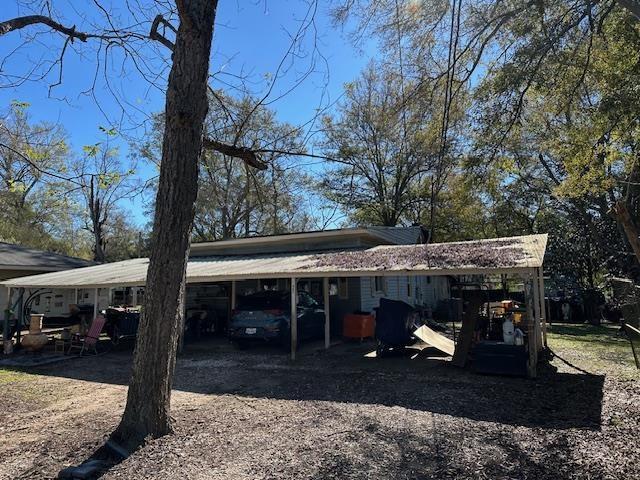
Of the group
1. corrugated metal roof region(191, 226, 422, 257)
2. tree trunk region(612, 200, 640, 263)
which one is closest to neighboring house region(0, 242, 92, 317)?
corrugated metal roof region(191, 226, 422, 257)

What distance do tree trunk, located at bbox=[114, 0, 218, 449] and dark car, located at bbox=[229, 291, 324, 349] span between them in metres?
6.70

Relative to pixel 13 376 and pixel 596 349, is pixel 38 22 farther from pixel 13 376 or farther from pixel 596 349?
pixel 596 349

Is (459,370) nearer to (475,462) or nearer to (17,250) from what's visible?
(475,462)

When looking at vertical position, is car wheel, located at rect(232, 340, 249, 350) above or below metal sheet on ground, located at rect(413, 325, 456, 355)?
below

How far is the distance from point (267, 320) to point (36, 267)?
45.6ft

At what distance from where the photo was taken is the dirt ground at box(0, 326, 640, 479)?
4.43 m

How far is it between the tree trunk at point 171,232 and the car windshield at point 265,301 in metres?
7.01

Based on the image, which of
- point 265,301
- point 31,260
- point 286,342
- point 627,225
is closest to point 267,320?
point 265,301

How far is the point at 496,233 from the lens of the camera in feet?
95.3

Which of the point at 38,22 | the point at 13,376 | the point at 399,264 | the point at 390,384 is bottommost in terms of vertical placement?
the point at 13,376

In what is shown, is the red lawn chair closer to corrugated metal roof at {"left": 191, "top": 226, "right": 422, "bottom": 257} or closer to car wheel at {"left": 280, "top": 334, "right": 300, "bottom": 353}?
car wheel at {"left": 280, "top": 334, "right": 300, "bottom": 353}

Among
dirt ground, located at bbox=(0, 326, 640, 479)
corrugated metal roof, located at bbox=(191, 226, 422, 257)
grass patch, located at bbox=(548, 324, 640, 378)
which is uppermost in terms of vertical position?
corrugated metal roof, located at bbox=(191, 226, 422, 257)

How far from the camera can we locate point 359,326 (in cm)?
1340

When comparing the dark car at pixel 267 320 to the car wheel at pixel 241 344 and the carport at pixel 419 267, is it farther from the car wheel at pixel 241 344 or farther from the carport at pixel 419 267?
the carport at pixel 419 267
